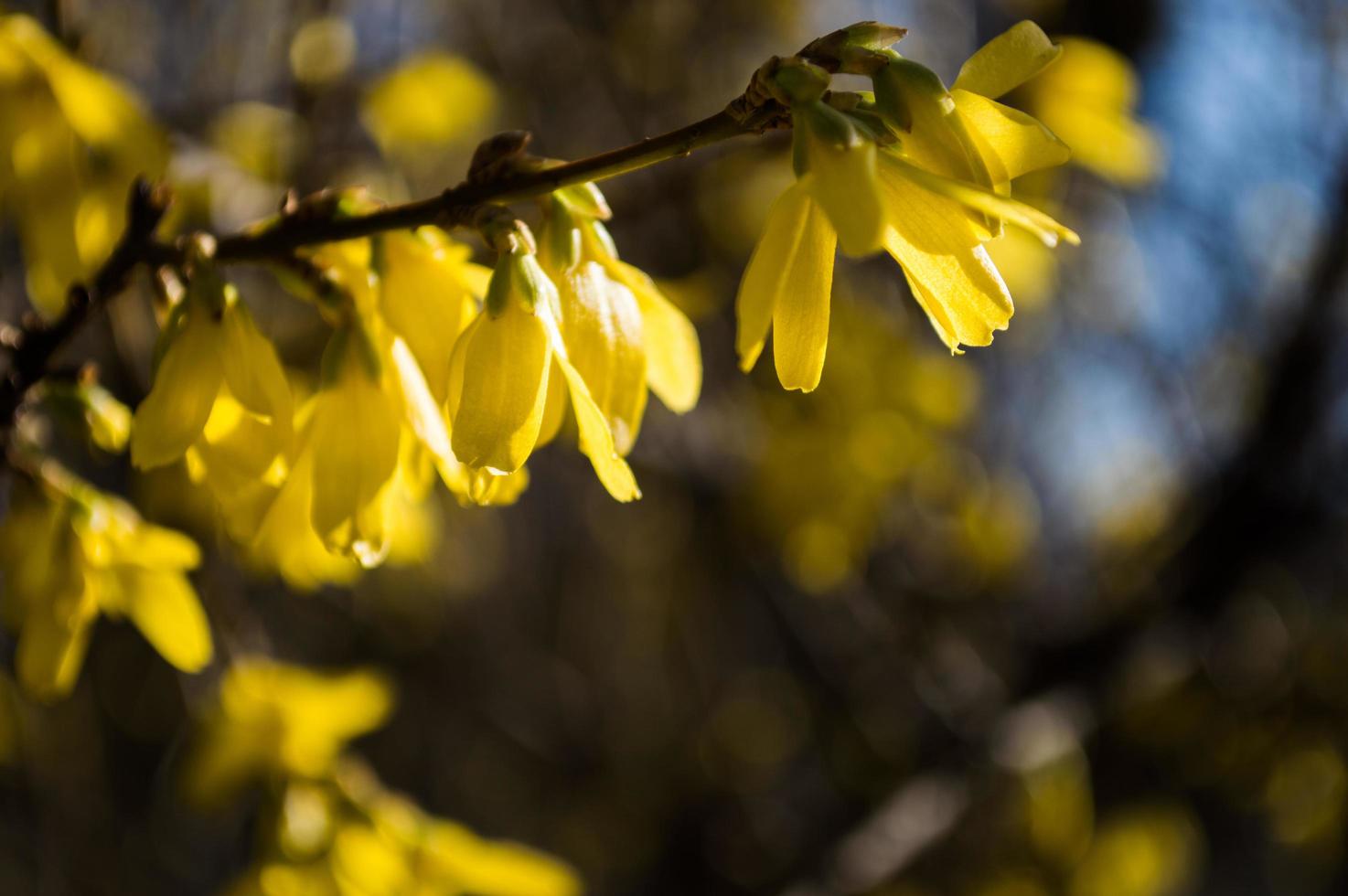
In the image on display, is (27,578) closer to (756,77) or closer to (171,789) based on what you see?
(756,77)

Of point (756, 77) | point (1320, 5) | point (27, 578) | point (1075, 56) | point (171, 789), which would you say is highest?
point (756, 77)

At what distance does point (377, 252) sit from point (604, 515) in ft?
8.45

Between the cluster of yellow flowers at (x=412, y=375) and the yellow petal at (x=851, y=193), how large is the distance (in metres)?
0.20

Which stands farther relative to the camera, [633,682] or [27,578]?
[633,682]

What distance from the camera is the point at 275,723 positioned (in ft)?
4.24

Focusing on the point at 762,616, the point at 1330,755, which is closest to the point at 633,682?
the point at 762,616

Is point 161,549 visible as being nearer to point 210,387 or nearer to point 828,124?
point 210,387

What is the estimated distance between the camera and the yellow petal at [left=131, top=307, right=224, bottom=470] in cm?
74

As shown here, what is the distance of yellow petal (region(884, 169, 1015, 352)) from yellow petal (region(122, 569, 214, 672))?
73cm

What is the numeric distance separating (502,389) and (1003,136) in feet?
1.15

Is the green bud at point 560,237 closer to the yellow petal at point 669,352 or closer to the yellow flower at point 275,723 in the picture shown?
the yellow petal at point 669,352

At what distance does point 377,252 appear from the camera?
2.56ft

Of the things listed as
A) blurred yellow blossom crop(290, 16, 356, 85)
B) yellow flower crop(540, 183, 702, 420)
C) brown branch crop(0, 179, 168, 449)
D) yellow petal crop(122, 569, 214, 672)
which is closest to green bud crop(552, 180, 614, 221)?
Answer: yellow flower crop(540, 183, 702, 420)

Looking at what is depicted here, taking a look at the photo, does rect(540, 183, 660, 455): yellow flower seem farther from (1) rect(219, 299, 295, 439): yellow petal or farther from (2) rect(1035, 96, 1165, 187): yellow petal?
(2) rect(1035, 96, 1165, 187): yellow petal
